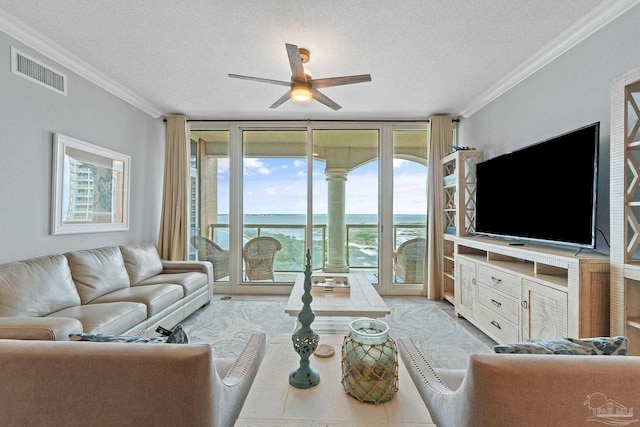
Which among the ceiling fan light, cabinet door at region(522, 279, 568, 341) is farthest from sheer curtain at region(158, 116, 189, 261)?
cabinet door at region(522, 279, 568, 341)

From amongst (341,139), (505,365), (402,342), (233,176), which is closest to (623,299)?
(402,342)

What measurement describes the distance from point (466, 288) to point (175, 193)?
13.1ft

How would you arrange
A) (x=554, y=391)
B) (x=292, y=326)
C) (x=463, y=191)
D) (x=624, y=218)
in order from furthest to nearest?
1. (x=463, y=191)
2. (x=292, y=326)
3. (x=624, y=218)
4. (x=554, y=391)

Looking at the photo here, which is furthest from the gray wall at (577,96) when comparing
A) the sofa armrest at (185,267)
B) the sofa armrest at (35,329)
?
the sofa armrest at (185,267)

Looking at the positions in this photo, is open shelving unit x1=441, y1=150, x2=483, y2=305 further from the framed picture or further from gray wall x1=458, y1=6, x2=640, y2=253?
the framed picture

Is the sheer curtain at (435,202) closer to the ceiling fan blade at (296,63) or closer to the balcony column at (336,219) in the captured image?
the balcony column at (336,219)

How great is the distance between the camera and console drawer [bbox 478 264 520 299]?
2330mm

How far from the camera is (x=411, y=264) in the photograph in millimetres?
4293

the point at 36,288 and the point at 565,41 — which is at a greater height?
the point at 565,41

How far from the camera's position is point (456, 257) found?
3.35m

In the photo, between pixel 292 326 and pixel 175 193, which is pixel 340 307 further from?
pixel 175 193

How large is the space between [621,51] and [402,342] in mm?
2468

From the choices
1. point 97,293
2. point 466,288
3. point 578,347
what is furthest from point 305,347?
point 466,288

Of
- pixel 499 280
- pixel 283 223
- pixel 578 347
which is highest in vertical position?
pixel 283 223
